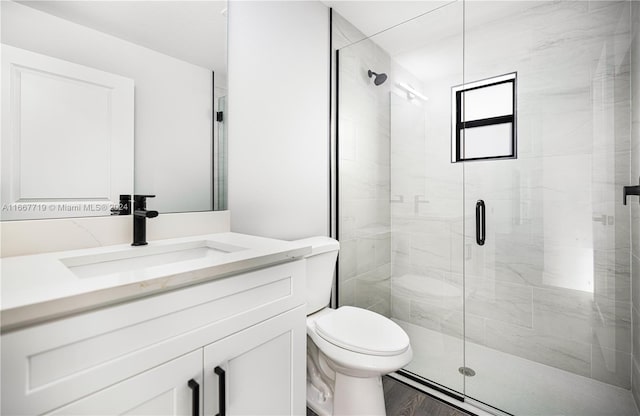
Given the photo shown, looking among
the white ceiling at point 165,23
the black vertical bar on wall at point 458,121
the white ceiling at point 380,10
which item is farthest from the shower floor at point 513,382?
the white ceiling at point 380,10

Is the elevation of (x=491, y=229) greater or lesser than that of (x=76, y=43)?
lesser

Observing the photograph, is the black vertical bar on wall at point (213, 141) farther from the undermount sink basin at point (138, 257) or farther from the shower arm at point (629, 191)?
the shower arm at point (629, 191)

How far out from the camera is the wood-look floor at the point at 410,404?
1491 mm

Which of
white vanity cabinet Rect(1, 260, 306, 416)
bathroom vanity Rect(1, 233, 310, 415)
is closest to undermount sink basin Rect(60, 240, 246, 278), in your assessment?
bathroom vanity Rect(1, 233, 310, 415)

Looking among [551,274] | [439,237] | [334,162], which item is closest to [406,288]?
[439,237]

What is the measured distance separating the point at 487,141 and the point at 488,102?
0.73ft

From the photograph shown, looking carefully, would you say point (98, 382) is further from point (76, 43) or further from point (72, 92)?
point (76, 43)

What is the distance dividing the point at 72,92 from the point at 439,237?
1877mm

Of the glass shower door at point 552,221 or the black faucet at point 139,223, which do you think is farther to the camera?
the glass shower door at point 552,221

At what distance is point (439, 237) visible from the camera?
6.08ft

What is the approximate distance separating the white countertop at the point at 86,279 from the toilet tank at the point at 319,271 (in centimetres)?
46

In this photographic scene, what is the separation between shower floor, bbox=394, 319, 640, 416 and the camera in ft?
4.63

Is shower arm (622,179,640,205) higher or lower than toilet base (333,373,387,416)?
higher

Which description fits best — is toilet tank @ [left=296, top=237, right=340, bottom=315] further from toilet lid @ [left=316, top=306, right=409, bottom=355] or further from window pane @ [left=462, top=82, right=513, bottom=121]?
window pane @ [left=462, top=82, right=513, bottom=121]
